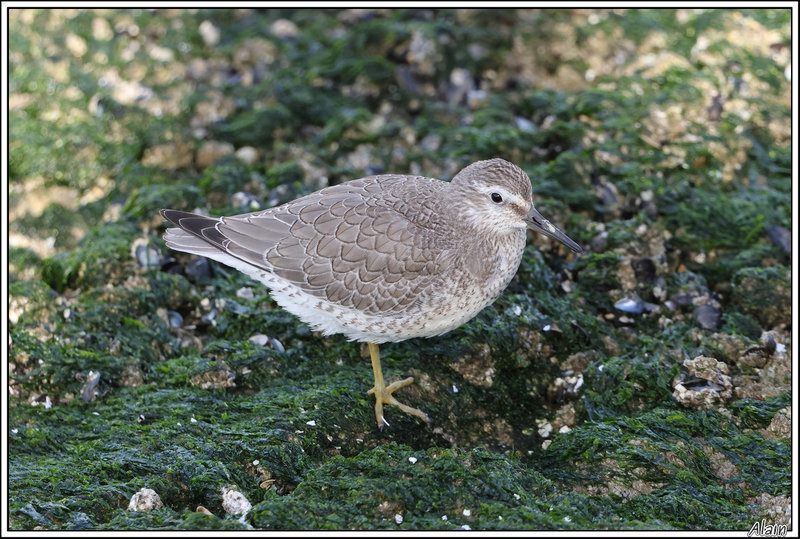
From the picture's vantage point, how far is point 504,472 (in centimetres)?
459

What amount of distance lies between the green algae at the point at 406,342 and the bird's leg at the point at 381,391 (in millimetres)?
71

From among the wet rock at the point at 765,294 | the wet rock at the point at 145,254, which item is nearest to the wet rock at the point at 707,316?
the wet rock at the point at 765,294

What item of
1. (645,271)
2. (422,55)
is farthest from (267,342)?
(422,55)

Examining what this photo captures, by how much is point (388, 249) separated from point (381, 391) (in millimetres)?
944

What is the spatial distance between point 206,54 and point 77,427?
16.9 feet

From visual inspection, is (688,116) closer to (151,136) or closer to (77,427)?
(151,136)

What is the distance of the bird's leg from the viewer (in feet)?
17.0

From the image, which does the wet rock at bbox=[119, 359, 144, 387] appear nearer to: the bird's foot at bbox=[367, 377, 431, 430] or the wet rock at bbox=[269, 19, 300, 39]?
the bird's foot at bbox=[367, 377, 431, 430]

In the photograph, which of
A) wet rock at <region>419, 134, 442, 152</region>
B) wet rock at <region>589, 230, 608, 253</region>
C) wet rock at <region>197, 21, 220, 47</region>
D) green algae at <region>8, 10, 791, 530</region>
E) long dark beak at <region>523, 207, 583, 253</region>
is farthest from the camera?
wet rock at <region>197, 21, 220, 47</region>

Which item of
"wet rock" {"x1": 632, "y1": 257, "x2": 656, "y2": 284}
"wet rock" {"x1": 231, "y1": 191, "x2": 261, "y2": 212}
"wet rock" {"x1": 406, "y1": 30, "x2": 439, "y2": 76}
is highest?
"wet rock" {"x1": 406, "y1": 30, "x2": 439, "y2": 76}

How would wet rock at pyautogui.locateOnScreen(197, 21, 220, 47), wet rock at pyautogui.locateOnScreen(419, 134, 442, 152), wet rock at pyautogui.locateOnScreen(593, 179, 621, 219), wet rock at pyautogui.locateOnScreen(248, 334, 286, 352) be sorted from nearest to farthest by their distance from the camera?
wet rock at pyautogui.locateOnScreen(248, 334, 286, 352) < wet rock at pyautogui.locateOnScreen(593, 179, 621, 219) < wet rock at pyautogui.locateOnScreen(419, 134, 442, 152) < wet rock at pyautogui.locateOnScreen(197, 21, 220, 47)

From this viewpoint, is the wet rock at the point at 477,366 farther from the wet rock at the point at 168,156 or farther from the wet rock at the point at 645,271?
the wet rock at the point at 168,156

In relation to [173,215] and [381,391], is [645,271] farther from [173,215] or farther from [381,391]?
[173,215]

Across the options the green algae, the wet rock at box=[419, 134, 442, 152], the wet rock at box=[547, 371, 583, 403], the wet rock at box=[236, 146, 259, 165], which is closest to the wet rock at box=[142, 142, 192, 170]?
the green algae
